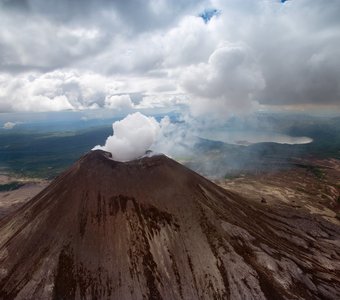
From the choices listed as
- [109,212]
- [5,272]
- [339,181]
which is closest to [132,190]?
[109,212]

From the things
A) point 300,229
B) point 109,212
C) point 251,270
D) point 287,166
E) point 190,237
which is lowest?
point 287,166

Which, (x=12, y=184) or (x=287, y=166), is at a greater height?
(x=12, y=184)

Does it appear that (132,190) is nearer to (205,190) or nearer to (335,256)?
(205,190)

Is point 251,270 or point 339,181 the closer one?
point 251,270

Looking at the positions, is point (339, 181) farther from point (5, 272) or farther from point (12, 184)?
point (12, 184)

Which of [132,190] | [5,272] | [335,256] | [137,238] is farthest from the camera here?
[335,256]

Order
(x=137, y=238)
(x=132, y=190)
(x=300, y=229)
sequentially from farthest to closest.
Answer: (x=300, y=229) → (x=132, y=190) → (x=137, y=238)
